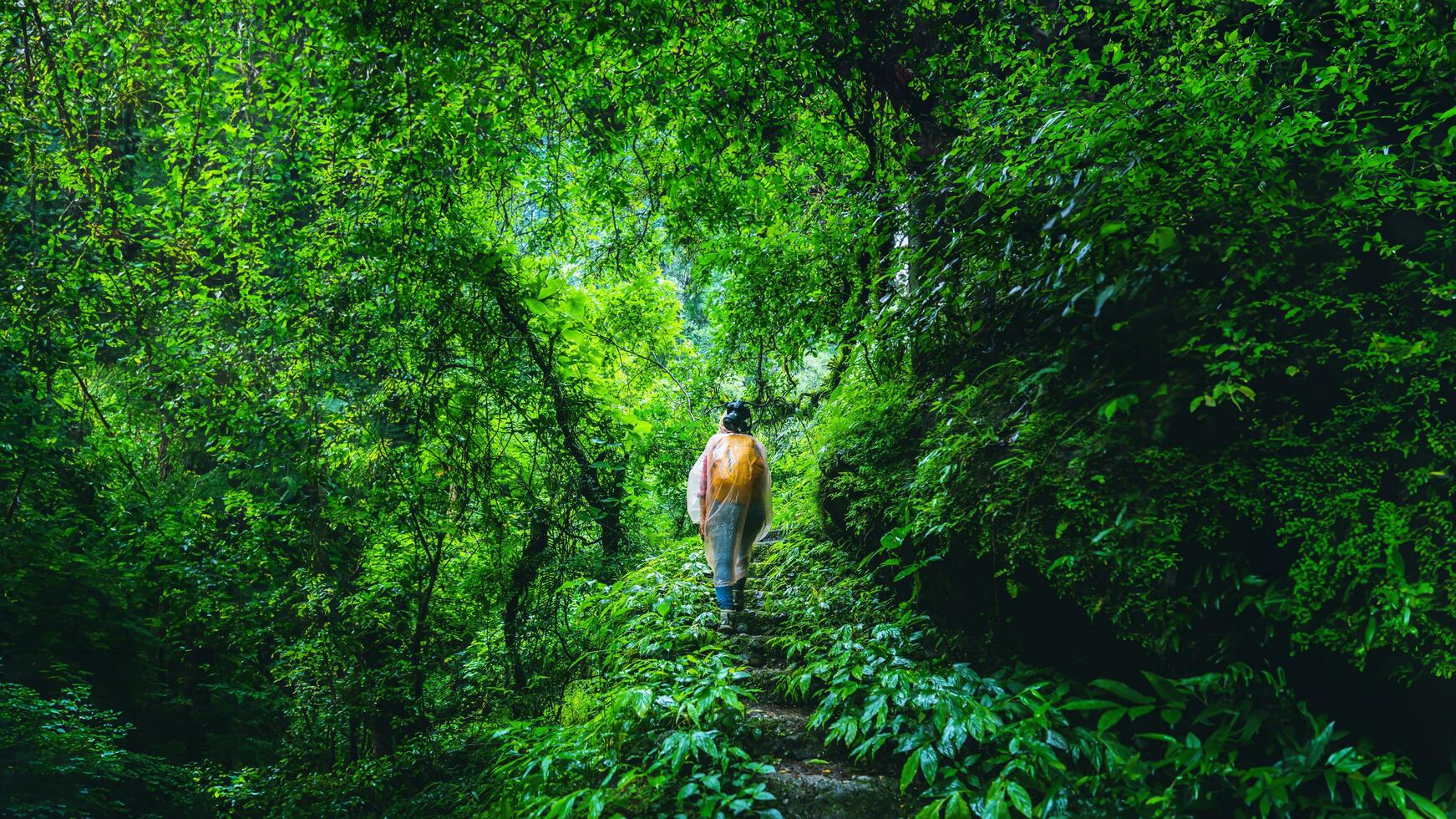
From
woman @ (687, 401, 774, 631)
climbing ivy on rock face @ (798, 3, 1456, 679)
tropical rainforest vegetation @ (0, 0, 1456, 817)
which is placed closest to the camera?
climbing ivy on rock face @ (798, 3, 1456, 679)

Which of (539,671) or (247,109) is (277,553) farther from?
(247,109)

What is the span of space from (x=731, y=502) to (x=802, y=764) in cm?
256

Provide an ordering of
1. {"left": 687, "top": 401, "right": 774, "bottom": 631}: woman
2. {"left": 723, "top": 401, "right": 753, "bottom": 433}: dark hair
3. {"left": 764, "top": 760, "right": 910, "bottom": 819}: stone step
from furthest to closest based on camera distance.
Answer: {"left": 723, "top": 401, "right": 753, "bottom": 433}: dark hair, {"left": 687, "top": 401, "right": 774, "bottom": 631}: woman, {"left": 764, "top": 760, "right": 910, "bottom": 819}: stone step

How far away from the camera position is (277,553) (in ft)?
23.7

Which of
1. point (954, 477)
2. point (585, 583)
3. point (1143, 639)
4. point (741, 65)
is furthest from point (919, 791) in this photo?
point (741, 65)

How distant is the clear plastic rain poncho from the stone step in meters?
2.45

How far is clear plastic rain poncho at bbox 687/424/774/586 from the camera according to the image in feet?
19.7

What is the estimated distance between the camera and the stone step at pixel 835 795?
3299mm

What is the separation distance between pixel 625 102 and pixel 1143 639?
460 centimetres

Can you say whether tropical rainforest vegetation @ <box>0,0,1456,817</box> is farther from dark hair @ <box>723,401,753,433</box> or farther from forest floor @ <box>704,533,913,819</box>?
dark hair @ <box>723,401,753,433</box>

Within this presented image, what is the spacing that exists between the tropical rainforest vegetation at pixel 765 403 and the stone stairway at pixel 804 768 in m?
0.05

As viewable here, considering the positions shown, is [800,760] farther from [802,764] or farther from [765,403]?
[765,403]

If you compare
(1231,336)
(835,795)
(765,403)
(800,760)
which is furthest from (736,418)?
(1231,336)

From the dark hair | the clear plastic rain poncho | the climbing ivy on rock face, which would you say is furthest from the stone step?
the dark hair
